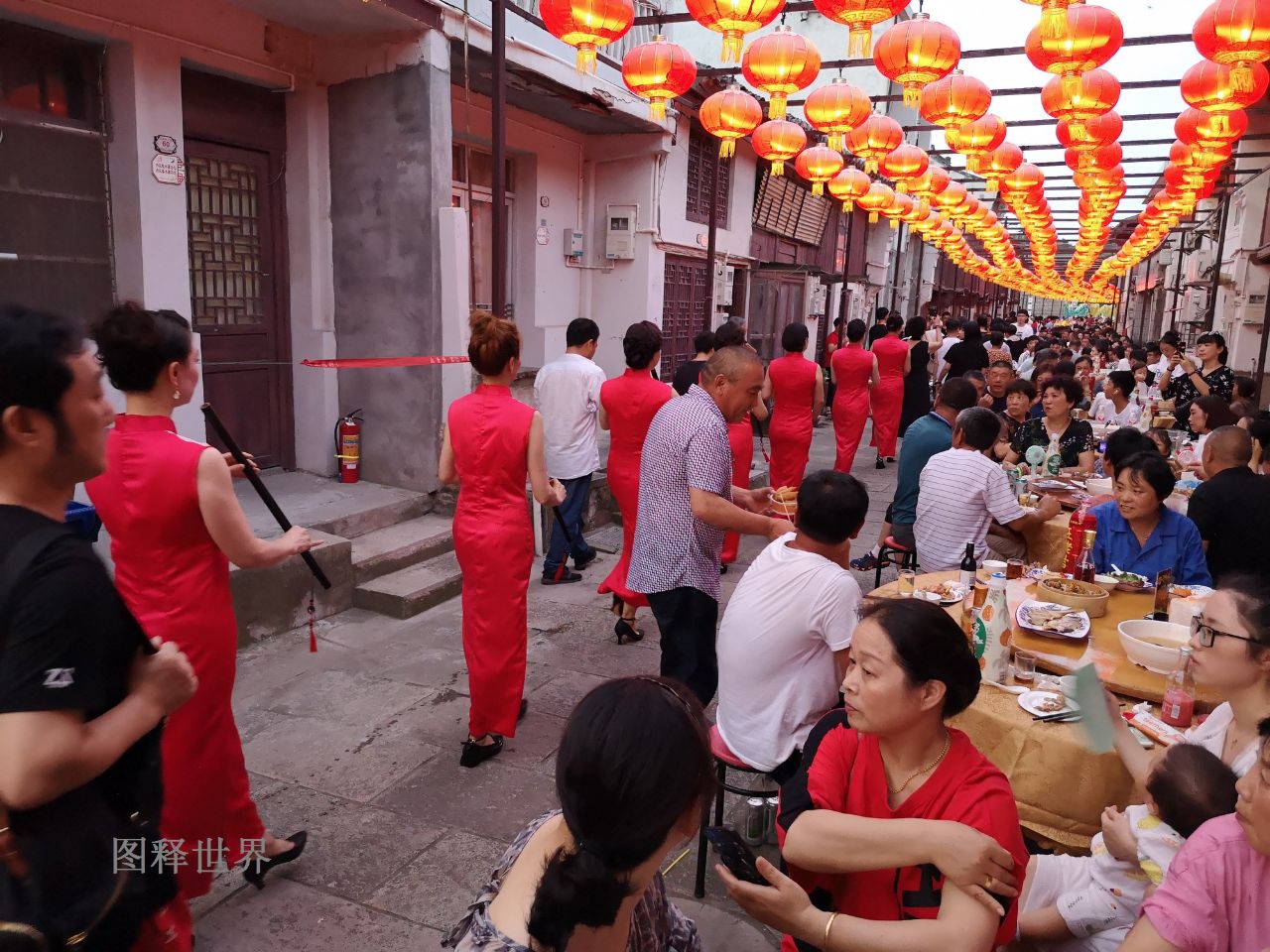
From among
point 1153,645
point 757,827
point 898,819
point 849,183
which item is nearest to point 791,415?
point 849,183

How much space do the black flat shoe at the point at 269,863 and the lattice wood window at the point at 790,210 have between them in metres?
13.5

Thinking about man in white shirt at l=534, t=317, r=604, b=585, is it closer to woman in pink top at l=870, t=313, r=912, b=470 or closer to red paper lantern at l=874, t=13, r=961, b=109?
red paper lantern at l=874, t=13, r=961, b=109

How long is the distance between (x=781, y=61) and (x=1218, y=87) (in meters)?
3.41

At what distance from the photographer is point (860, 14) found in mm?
5238

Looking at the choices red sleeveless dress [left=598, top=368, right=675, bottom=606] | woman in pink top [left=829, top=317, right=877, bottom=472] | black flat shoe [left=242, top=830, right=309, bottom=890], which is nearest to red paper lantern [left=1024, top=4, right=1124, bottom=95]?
red sleeveless dress [left=598, top=368, right=675, bottom=606]

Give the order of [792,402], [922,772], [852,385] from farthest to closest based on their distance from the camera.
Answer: [852,385] < [792,402] < [922,772]

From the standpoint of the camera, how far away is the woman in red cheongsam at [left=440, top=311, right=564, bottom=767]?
12.9ft

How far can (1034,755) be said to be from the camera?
2.68m

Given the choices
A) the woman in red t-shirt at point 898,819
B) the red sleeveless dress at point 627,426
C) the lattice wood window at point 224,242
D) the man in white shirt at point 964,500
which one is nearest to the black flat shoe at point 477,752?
the red sleeveless dress at point 627,426

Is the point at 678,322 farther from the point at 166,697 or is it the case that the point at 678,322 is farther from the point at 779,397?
the point at 166,697

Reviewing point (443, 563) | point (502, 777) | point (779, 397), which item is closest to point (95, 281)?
point (443, 563)

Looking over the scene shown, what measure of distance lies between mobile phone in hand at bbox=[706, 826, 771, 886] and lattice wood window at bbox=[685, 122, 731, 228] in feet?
37.3

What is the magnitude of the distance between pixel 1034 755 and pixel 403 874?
2274 millimetres

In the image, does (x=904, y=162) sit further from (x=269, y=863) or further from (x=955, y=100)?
(x=269, y=863)
